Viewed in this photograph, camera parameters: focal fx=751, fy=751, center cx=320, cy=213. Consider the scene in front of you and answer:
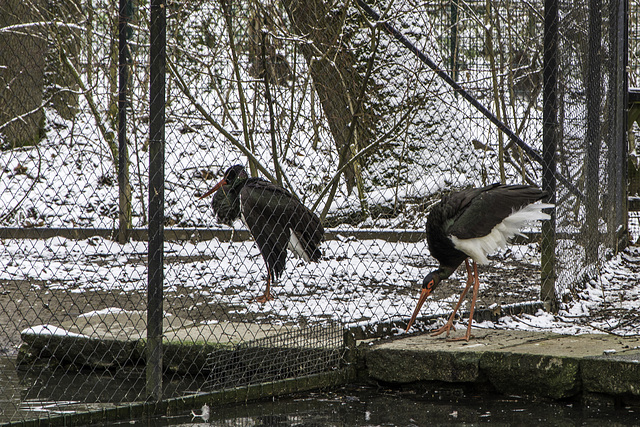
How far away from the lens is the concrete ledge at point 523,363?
3.63 meters

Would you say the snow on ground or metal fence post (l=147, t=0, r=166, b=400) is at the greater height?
metal fence post (l=147, t=0, r=166, b=400)

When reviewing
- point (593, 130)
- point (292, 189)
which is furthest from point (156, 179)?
point (593, 130)

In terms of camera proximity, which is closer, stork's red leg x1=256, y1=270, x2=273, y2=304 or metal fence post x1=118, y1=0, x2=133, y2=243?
stork's red leg x1=256, y1=270, x2=273, y2=304

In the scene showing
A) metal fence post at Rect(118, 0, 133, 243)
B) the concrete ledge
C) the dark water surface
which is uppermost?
metal fence post at Rect(118, 0, 133, 243)

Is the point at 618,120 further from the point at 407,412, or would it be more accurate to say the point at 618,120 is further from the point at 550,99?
the point at 407,412

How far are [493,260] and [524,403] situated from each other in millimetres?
3989

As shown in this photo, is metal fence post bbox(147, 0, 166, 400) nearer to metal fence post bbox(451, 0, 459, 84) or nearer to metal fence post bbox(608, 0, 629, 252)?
metal fence post bbox(451, 0, 459, 84)

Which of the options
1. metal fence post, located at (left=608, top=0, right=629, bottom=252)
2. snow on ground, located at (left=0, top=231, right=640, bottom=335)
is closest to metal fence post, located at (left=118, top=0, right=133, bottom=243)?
snow on ground, located at (left=0, top=231, right=640, bottom=335)

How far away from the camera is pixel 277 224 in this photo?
596cm

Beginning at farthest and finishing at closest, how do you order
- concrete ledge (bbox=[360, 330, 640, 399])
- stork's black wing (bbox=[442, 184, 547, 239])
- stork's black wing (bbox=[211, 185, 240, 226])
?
stork's black wing (bbox=[211, 185, 240, 226]), stork's black wing (bbox=[442, 184, 547, 239]), concrete ledge (bbox=[360, 330, 640, 399])

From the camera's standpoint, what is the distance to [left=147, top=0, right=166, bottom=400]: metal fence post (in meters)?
3.27

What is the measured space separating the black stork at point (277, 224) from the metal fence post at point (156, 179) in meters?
2.47

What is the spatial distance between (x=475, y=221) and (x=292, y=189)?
2667mm

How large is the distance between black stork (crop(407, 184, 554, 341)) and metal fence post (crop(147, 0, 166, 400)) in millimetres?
1717
